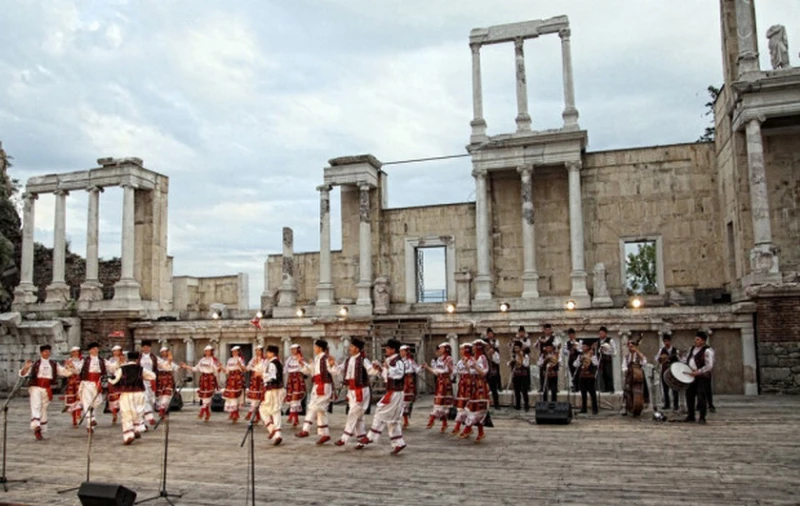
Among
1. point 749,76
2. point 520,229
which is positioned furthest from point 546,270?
point 749,76

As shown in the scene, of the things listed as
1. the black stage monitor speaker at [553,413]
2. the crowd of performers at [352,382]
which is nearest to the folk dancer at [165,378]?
the crowd of performers at [352,382]

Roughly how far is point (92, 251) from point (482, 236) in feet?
55.2

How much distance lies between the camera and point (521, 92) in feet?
83.9

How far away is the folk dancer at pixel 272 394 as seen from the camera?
12422 millimetres

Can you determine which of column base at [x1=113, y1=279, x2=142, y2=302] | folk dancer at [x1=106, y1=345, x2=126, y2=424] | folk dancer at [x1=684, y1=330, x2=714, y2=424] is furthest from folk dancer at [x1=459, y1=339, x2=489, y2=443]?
column base at [x1=113, y1=279, x2=142, y2=302]

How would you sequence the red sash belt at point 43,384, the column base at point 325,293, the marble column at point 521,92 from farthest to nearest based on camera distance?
the column base at point 325,293 < the marble column at point 521,92 < the red sash belt at point 43,384

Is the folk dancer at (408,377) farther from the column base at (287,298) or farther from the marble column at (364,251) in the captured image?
the column base at (287,298)

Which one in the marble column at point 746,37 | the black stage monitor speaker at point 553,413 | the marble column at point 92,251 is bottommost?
the black stage monitor speaker at point 553,413

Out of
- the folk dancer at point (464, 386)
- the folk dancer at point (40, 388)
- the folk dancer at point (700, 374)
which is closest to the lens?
the folk dancer at point (464, 386)

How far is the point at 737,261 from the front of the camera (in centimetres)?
2158

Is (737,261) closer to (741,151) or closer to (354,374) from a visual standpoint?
(741,151)

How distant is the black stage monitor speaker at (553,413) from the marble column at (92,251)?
21.8 metres

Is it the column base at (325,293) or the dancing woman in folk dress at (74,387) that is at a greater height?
the column base at (325,293)

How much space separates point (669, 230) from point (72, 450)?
2047 cm
